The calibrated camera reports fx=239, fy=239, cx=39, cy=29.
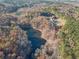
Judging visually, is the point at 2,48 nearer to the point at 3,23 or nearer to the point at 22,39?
the point at 22,39

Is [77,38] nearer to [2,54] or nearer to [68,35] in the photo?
[68,35]

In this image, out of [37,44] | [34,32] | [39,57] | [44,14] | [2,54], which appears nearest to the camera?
[2,54]

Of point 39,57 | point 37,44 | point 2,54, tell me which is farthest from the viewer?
point 37,44

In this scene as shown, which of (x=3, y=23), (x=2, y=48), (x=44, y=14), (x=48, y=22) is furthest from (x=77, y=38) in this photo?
(x=44, y=14)

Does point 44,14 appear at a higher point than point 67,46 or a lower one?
lower

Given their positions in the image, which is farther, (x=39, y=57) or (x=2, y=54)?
(x=39, y=57)

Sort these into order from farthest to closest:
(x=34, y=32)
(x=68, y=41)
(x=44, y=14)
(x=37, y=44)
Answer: (x=44, y=14), (x=34, y=32), (x=37, y=44), (x=68, y=41)

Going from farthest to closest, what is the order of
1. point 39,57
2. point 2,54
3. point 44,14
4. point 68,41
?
1. point 44,14
2. point 68,41
3. point 39,57
4. point 2,54

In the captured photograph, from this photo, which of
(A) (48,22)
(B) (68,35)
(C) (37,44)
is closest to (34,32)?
(A) (48,22)

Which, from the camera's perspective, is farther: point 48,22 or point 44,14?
point 44,14
